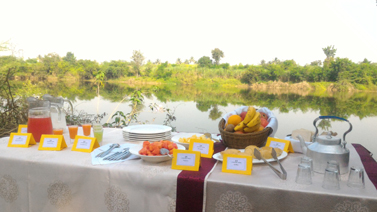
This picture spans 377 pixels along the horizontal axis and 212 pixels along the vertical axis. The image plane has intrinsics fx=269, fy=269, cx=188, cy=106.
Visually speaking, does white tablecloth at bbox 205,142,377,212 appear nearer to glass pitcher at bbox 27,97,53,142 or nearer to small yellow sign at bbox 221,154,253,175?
small yellow sign at bbox 221,154,253,175

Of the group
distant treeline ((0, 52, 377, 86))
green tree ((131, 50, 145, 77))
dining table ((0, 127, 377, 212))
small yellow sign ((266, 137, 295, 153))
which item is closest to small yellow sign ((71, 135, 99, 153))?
dining table ((0, 127, 377, 212))

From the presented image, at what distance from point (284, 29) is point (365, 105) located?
27.1 feet

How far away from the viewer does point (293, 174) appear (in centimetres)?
104

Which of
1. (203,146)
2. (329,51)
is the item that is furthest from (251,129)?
(329,51)

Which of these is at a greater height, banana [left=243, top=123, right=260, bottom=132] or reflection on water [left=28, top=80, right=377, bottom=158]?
banana [left=243, top=123, right=260, bottom=132]

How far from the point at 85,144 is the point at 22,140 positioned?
38cm

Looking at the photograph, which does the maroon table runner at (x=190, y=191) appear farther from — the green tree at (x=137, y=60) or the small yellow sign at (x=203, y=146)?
the green tree at (x=137, y=60)

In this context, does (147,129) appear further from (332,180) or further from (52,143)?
(332,180)

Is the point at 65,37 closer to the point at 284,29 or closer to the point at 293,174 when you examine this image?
the point at 284,29

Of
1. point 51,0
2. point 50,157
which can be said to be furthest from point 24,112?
point 51,0

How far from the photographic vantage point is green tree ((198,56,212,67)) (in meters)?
19.6

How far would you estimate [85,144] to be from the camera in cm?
138

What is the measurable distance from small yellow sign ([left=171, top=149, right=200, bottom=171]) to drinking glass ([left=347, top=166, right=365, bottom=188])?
54cm

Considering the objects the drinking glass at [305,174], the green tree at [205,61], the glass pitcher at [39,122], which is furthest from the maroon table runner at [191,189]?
the green tree at [205,61]
